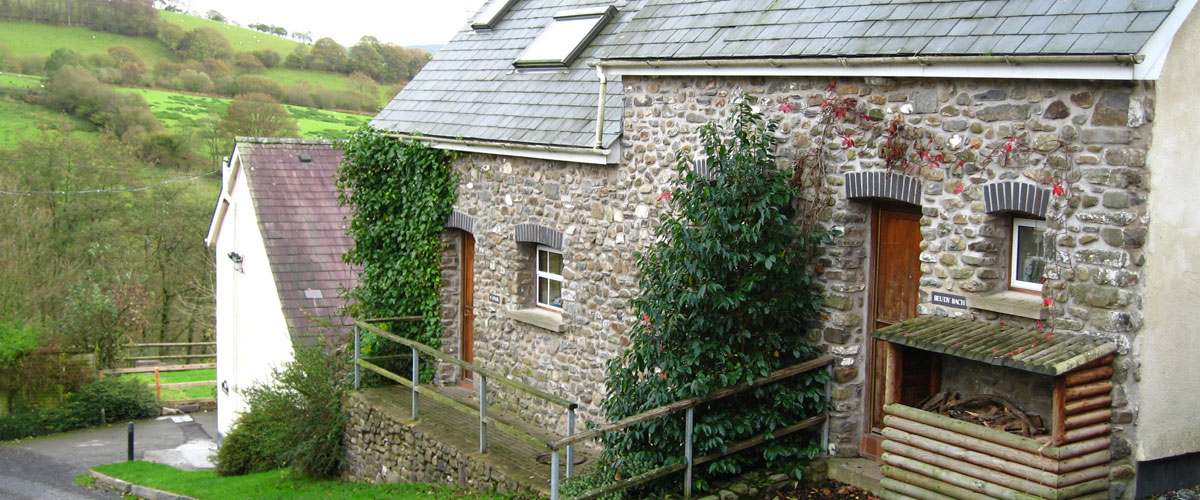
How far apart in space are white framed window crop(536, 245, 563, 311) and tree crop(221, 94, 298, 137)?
1291 inches

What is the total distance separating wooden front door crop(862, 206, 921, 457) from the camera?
8.23 meters

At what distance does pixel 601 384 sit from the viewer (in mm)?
10617

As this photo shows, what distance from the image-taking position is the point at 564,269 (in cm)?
1106

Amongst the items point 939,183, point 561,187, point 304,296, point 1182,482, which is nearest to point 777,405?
point 939,183

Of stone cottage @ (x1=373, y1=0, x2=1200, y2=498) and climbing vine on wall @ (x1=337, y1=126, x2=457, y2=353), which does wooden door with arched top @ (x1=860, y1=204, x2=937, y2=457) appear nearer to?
stone cottage @ (x1=373, y1=0, x2=1200, y2=498)

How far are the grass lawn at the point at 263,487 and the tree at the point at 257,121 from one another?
24.0 m

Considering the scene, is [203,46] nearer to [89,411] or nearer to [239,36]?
[239,36]

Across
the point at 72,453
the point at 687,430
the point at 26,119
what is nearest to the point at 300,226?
the point at 72,453

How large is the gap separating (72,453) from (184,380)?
9.16 meters

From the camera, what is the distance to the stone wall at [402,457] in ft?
33.7

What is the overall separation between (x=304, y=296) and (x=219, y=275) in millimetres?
6185

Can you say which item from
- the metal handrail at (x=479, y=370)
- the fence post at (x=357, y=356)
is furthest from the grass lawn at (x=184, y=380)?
the metal handrail at (x=479, y=370)

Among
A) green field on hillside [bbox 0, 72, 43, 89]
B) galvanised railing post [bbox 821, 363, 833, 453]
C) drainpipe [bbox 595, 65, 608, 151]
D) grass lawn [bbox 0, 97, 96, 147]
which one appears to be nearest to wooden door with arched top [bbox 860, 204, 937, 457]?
galvanised railing post [bbox 821, 363, 833, 453]

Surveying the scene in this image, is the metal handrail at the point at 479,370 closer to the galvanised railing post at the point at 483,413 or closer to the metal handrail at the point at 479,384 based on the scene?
the metal handrail at the point at 479,384
